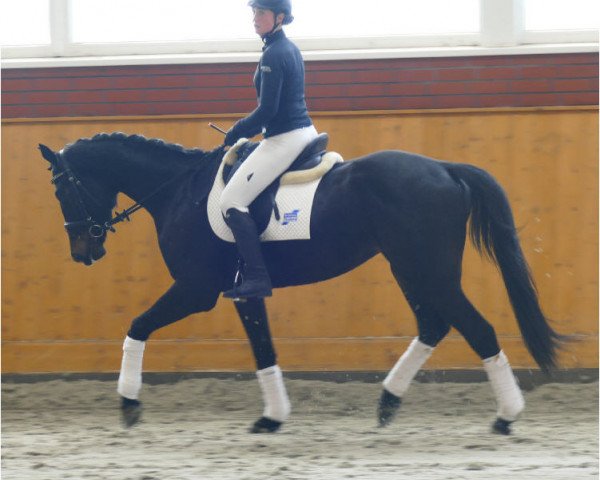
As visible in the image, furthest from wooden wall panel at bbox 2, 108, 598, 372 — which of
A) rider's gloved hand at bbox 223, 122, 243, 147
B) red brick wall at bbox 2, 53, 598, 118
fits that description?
rider's gloved hand at bbox 223, 122, 243, 147

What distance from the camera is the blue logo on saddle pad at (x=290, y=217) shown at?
5.95 meters

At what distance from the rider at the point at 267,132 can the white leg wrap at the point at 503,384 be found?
1.20 metres

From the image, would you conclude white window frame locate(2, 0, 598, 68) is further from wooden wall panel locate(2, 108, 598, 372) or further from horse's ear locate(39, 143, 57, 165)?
horse's ear locate(39, 143, 57, 165)

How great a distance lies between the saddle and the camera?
598 cm

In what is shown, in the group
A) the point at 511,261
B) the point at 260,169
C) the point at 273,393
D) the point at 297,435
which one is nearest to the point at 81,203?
the point at 260,169

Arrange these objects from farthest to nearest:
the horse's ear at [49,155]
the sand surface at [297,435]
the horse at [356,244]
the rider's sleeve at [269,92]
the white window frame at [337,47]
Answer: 1. the white window frame at [337,47]
2. the horse's ear at [49,155]
3. the rider's sleeve at [269,92]
4. the horse at [356,244]
5. the sand surface at [297,435]

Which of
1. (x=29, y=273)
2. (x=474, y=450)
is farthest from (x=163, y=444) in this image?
(x=29, y=273)

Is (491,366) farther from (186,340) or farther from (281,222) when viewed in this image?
(186,340)

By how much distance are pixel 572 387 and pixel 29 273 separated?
3.82 meters

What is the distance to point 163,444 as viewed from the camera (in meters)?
5.76

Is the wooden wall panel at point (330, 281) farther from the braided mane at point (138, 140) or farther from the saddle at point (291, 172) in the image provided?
the saddle at point (291, 172)

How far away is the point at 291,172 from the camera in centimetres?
602

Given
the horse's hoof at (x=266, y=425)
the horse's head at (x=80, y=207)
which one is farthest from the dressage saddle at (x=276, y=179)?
the horse's hoof at (x=266, y=425)

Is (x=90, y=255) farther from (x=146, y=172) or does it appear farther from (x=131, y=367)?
(x=131, y=367)
